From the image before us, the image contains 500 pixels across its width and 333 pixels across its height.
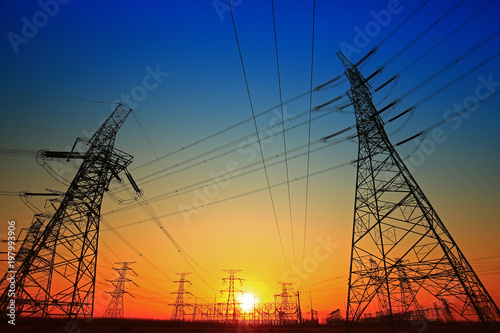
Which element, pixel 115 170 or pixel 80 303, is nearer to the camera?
pixel 80 303

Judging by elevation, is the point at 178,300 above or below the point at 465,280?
above

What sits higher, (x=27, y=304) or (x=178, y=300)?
(x=178, y=300)

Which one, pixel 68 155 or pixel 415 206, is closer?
pixel 415 206

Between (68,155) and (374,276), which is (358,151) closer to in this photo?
(374,276)

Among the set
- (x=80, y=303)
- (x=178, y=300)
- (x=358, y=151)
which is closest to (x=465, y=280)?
(x=358, y=151)

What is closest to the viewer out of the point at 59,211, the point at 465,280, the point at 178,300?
the point at 465,280

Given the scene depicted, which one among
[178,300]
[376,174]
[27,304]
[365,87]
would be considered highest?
[365,87]

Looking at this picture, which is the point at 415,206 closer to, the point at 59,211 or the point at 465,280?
the point at 465,280

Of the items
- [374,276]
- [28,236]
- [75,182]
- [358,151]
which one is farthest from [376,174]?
[28,236]

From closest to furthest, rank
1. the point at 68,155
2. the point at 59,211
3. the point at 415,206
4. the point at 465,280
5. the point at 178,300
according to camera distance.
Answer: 1. the point at 465,280
2. the point at 415,206
3. the point at 59,211
4. the point at 68,155
5. the point at 178,300

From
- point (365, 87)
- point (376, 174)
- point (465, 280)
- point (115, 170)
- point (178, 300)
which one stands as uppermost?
point (365, 87)
